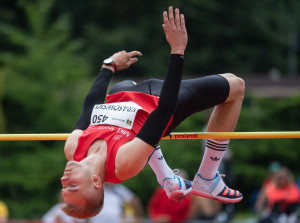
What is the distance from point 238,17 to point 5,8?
10.9 meters

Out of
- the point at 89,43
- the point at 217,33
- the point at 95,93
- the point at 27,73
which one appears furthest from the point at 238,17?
the point at 95,93

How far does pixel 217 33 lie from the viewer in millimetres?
28938

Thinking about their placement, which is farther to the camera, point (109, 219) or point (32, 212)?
point (32, 212)

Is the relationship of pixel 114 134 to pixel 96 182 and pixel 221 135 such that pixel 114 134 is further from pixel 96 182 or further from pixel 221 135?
pixel 221 135

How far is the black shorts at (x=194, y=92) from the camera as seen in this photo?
15.7 feet

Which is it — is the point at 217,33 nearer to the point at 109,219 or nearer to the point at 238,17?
the point at 238,17

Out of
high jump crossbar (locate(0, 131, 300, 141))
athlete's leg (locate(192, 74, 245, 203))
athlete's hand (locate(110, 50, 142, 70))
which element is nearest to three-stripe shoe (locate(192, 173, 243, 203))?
athlete's leg (locate(192, 74, 245, 203))

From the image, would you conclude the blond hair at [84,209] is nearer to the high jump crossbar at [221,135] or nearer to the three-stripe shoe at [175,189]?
the high jump crossbar at [221,135]

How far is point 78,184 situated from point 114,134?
0.45m

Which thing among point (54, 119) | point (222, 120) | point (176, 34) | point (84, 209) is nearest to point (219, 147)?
point (222, 120)

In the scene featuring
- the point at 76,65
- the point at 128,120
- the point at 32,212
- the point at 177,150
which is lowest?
the point at 32,212

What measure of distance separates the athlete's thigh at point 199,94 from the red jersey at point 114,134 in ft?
0.68

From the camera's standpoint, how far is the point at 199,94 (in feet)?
15.9

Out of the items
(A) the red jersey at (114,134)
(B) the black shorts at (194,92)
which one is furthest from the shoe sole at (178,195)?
(A) the red jersey at (114,134)
